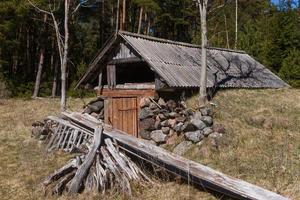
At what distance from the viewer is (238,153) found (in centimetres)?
1159

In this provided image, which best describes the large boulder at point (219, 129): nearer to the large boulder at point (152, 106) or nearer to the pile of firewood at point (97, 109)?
the large boulder at point (152, 106)

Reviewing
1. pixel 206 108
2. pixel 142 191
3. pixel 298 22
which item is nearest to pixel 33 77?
pixel 298 22

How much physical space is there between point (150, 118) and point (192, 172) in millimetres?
6131

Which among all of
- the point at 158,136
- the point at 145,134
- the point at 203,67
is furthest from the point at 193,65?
the point at 158,136

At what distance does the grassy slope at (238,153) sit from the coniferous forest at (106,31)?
9.52 metres

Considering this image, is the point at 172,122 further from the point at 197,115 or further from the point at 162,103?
the point at 197,115

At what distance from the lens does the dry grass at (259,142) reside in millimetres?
9610

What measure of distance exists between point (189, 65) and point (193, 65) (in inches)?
13.6

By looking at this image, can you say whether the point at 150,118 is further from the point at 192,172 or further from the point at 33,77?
the point at 33,77

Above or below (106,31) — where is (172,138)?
below

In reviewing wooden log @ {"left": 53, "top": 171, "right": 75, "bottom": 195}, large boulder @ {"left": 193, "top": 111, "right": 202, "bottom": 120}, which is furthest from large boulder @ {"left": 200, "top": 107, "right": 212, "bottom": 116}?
wooden log @ {"left": 53, "top": 171, "right": 75, "bottom": 195}

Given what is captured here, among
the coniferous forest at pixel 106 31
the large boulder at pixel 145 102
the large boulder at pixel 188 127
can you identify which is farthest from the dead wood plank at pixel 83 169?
the coniferous forest at pixel 106 31

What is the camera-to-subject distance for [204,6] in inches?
603

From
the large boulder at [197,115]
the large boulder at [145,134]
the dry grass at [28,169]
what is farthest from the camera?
the large boulder at [145,134]
